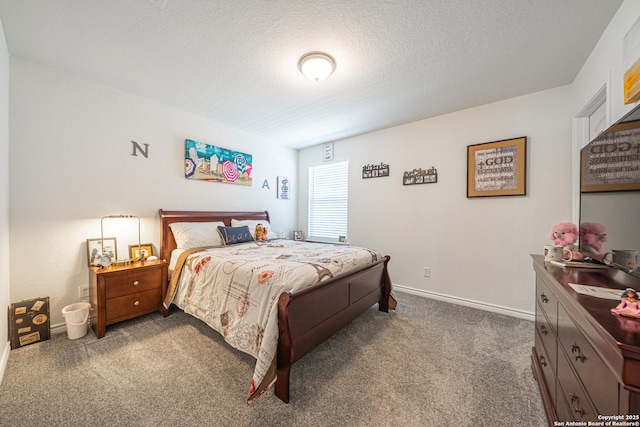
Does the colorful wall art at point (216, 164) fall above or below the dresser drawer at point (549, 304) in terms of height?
above

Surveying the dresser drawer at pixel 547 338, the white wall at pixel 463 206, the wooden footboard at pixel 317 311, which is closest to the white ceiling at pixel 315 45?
the white wall at pixel 463 206

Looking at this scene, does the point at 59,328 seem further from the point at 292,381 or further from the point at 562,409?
the point at 562,409

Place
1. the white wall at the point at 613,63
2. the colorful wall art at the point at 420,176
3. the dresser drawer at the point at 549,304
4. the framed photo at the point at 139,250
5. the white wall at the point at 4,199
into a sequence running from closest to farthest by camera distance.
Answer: the dresser drawer at the point at 549,304 → the white wall at the point at 613,63 → the white wall at the point at 4,199 → the framed photo at the point at 139,250 → the colorful wall art at the point at 420,176

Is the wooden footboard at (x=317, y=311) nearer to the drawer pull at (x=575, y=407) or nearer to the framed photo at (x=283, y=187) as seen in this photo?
the drawer pull at (x=575, y=407)

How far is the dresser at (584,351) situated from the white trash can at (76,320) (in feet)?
11.3

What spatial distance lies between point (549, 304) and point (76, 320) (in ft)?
12.1

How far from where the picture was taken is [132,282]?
242cm

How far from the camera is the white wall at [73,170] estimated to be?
216cm

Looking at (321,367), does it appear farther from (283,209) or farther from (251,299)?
(283,209)

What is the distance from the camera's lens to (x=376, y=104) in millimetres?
2955

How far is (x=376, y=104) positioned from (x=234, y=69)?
1.68 metres

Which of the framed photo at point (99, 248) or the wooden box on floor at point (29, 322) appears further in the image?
the framed photo at point (99, 248)

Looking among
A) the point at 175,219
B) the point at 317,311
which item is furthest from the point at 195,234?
the point at 317,311

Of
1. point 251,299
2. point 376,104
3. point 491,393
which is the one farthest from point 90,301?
point 376,104
